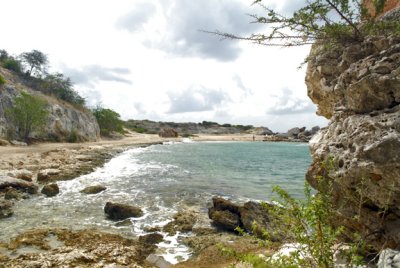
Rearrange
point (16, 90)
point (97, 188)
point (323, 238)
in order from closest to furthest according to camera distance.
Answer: point (323, 238), point (97, 188), point (16, 90)

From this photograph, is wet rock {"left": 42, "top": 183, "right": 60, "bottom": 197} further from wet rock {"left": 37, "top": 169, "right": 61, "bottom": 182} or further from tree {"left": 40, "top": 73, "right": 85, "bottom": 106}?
tree {"left": 40, "top": 73, "right": 85, "bottom": 106}

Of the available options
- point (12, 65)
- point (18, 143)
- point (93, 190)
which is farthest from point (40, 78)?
point (93, 190)

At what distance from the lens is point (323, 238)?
4863 mm

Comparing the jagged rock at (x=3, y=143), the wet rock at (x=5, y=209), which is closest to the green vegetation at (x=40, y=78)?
the jagged rock at (x=3, y=143)

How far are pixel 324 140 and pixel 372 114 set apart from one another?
141 cm

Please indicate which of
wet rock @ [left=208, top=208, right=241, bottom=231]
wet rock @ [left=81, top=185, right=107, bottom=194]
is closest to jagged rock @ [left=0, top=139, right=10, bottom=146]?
wet rock @ [left=81, top=185, right=107, bottom=194]

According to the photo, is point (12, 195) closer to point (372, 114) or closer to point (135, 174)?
point (135, 174)

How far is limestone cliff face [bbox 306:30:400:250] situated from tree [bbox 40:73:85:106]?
7628 cm

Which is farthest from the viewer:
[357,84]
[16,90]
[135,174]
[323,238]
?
[16,90]

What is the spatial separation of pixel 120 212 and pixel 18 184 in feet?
31.8

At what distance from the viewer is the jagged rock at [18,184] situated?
20.5m

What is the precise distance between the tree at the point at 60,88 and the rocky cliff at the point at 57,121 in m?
3.70

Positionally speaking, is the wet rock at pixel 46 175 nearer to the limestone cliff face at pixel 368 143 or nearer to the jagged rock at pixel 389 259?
the limestone cliff face at pixel 368 143

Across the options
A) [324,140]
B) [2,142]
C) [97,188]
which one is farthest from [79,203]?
[2,142]
